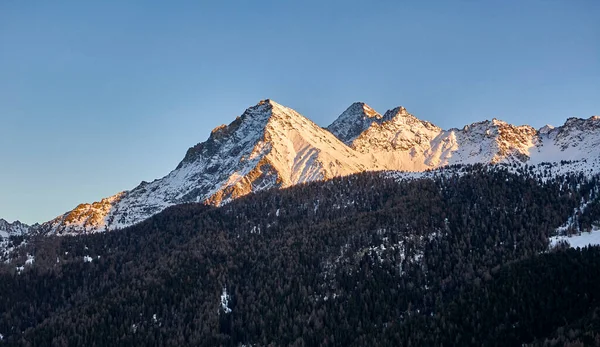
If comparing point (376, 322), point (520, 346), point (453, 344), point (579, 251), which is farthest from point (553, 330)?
point (376, 322)

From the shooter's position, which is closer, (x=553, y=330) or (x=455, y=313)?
(x=553, y=330)

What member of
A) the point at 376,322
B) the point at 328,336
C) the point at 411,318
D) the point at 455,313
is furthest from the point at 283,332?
the point at 455,313

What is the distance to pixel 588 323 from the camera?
136 metres

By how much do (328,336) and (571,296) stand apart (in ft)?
234

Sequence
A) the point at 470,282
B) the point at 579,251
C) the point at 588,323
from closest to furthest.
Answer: the point at 588,323
the point at 579,251
the point at 470,282

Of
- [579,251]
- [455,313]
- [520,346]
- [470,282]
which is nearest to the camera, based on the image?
[520,346]

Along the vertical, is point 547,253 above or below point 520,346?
above

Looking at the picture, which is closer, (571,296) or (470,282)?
(571,296)

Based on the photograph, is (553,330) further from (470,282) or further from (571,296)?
(470,282)

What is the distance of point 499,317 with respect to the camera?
159 m

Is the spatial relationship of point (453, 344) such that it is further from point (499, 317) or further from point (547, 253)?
point (547, 253)

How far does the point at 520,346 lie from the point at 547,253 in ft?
166

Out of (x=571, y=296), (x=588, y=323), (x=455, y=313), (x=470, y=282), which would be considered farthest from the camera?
(x=470, y=282)

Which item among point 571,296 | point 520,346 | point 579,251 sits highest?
point 579,251
